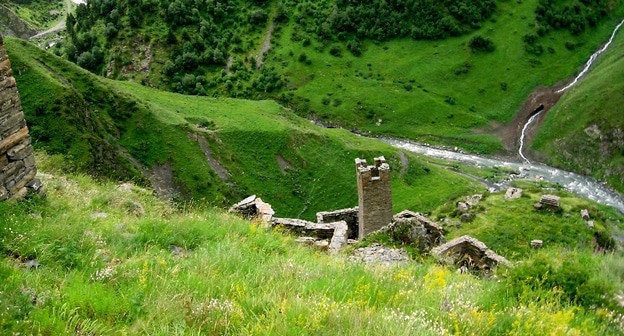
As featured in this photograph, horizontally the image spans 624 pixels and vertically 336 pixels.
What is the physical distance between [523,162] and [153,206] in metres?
98.0

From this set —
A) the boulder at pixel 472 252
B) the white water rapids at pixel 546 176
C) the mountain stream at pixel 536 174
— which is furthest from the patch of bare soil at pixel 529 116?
the boulder at pixel 472 252

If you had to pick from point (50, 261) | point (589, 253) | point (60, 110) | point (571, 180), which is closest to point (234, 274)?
point (50, 261)

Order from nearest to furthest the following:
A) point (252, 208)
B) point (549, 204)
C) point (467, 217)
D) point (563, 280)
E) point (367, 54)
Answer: point (563, 280) → point (252, 208) → point (467, 217) → point (549, 204) → point (367, 54)

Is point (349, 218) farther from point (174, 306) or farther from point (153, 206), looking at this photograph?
point (174, 306)

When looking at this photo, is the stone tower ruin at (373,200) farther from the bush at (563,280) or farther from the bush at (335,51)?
the bush at (335,51)

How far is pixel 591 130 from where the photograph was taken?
10150 cm

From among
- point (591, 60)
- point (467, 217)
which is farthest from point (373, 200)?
point (591, 60)

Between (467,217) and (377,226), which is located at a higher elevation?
(377,226)

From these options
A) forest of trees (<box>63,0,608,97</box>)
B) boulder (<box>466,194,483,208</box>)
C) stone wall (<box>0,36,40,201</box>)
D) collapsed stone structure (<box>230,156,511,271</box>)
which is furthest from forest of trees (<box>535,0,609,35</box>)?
stone wall (<box>0,36,40,201</box>)

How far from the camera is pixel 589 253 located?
523 inches

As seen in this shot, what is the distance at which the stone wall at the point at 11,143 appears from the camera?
48.9 ft

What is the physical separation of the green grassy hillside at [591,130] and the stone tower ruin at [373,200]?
7091cm

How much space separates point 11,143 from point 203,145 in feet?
188

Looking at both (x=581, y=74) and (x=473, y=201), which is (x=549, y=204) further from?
(x=581, y=74)
